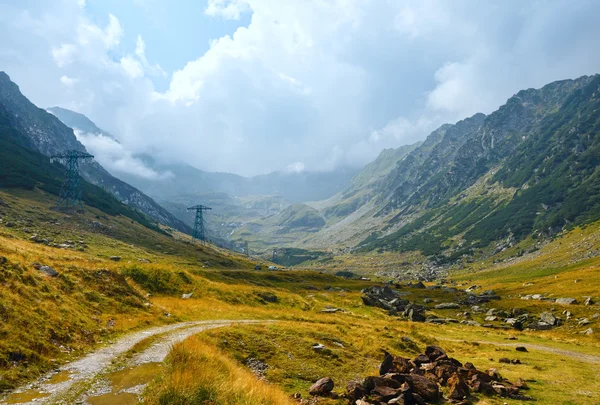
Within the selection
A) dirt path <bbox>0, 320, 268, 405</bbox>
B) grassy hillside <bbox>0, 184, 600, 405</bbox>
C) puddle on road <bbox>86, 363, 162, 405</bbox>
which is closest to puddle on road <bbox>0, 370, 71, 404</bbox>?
dirt path <bbox>0, 320, 268, 405</bbox>

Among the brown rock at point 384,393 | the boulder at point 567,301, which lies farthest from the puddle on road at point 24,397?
the boulder at point 567,301

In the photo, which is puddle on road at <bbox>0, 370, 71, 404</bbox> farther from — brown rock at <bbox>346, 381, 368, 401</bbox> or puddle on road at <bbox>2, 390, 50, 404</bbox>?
brown rock at <bbox>346, 381, 368, 401</bbox>

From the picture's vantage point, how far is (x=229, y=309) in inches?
1769

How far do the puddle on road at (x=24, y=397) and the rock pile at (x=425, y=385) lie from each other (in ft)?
44.6

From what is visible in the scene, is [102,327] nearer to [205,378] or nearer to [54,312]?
[54,312]

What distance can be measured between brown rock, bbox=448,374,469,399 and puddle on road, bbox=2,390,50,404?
19.1m

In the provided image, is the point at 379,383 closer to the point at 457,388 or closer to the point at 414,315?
the point at 457,388

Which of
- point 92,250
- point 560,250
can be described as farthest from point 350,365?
point 560,250

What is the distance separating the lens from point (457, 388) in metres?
18.8

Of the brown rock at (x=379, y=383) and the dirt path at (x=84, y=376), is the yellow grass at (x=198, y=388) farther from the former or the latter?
the brown rock at (x=379, y=383)

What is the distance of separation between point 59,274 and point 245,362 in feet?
62.9

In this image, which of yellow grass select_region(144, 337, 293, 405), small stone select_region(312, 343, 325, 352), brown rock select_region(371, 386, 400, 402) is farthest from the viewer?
small stone select_region(312, 343, 325, 352)

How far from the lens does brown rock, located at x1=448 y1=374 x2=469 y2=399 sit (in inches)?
719

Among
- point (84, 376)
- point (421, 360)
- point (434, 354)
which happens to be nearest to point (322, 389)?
point (421, 360)
